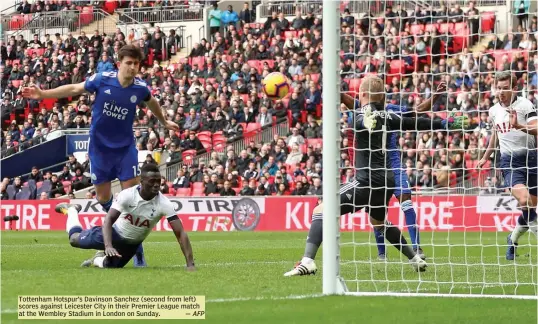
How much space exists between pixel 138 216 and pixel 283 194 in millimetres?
15615

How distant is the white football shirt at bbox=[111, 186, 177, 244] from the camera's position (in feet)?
33.5

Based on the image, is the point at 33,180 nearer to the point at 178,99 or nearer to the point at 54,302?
the point at 178,99

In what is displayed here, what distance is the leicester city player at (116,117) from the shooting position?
35.9 feet

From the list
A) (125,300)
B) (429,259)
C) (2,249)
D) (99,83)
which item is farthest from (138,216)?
(2,249)

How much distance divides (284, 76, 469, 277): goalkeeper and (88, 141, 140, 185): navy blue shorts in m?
2.48

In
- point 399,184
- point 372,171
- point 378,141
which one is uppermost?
point 378,141

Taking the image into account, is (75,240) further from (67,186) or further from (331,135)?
(67,186)

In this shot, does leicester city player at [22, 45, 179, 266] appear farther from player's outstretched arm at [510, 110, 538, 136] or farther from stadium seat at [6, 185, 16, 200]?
stadium seat at [6, 185, 16, 200]

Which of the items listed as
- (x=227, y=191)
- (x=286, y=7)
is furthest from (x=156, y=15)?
(x=227, y=191)

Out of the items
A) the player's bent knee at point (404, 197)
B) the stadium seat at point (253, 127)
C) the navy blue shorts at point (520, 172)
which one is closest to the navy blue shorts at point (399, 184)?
the player's bent knee at point (404, 197)

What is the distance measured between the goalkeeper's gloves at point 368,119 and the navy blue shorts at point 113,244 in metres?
2.73

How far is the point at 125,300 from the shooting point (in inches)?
294

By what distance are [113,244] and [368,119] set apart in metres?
2.95

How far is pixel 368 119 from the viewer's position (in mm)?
9906
